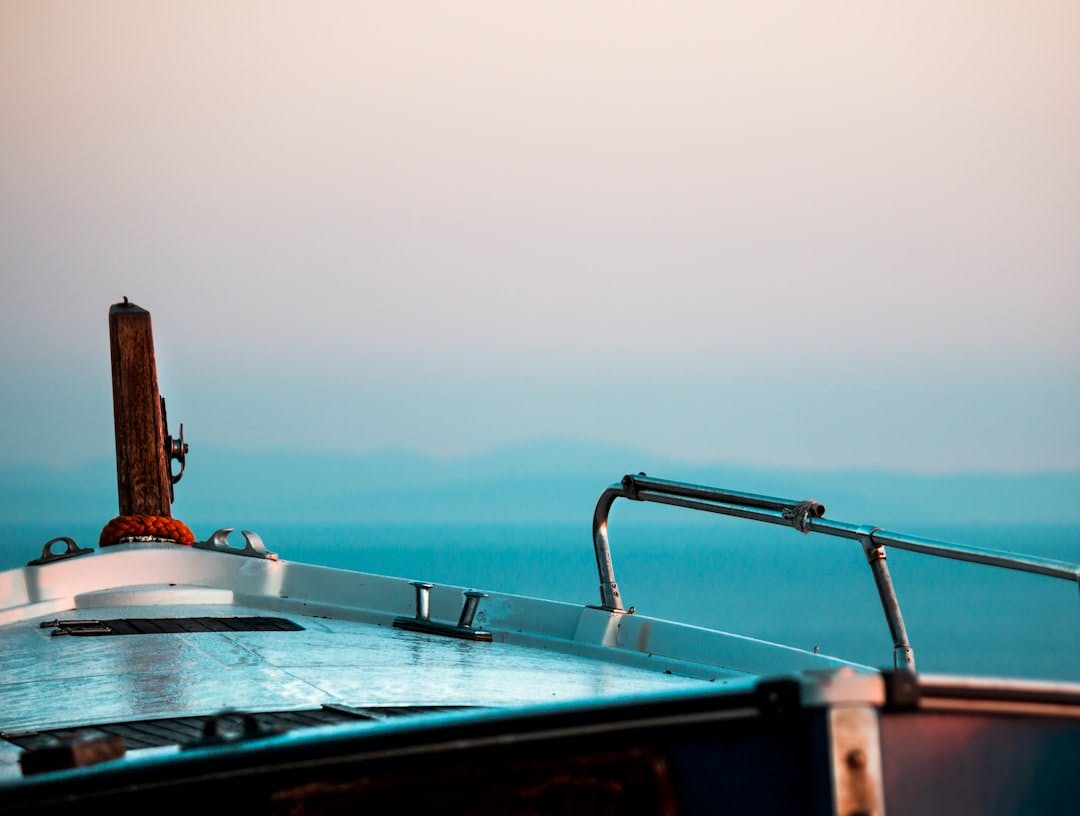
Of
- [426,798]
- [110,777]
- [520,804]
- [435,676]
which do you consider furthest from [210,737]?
[435,676]

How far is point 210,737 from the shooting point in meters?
1.97

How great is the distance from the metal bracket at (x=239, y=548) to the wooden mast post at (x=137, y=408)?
93cm

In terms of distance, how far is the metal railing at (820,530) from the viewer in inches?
128

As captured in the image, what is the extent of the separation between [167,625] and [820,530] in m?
3.15

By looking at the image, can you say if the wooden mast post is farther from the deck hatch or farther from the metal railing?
the metal railing

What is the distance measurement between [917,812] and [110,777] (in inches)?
43.3

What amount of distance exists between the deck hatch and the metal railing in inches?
62.4

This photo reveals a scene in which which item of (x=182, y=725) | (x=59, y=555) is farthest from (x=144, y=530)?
(x=182, y=725)

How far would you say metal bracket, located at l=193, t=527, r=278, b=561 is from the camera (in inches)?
288

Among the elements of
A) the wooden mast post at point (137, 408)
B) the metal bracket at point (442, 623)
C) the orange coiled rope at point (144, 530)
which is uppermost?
the wooden mast post at point (137, 408)

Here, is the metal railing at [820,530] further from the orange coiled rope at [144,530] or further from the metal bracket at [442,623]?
the orange coiled rope at [144,530]

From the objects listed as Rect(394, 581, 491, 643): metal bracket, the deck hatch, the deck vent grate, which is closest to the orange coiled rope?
the deck hatch

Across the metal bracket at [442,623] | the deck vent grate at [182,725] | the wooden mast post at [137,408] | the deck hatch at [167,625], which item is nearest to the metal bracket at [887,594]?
the deck vent grate at [182,725]

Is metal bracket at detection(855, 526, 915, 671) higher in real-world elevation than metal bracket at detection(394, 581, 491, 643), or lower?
higher
